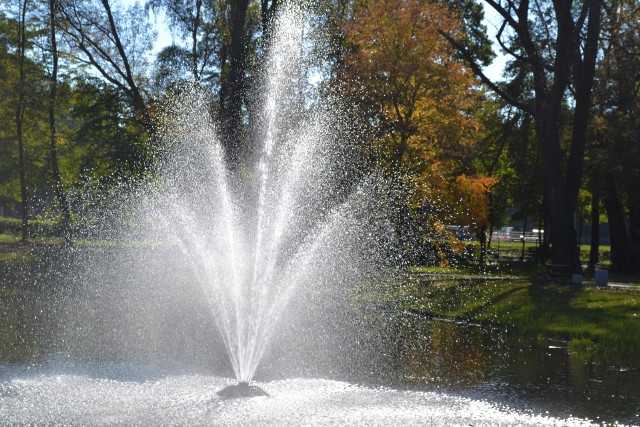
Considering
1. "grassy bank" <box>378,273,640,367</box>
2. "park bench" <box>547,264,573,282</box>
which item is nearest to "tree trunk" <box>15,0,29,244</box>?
"grassy bank" <box>378,273,640,367</box>

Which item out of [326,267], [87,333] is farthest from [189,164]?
[87,333]

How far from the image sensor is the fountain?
10172 mm

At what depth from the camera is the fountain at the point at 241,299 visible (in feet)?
33.4

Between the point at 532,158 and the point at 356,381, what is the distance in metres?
31.4

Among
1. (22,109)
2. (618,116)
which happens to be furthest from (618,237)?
(22,109)

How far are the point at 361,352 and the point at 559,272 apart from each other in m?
13.6

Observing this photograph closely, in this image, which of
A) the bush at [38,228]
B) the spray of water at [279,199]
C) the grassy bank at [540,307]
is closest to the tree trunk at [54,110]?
the bush at [38,228]

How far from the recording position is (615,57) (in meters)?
34.2

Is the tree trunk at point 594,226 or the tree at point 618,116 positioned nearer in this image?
the tree at point 618,116

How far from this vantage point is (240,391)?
35.1 ft

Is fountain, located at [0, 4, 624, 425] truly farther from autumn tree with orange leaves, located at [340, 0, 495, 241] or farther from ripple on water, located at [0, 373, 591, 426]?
autumn tree with orange leaves, located at [340, 0, 495, 241]

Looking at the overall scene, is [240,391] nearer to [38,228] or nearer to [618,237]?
[618,237]

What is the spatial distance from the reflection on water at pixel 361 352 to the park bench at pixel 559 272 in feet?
25.9

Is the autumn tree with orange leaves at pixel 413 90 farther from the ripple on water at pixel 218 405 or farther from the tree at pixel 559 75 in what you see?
the ripple on water at pixel 218 405
